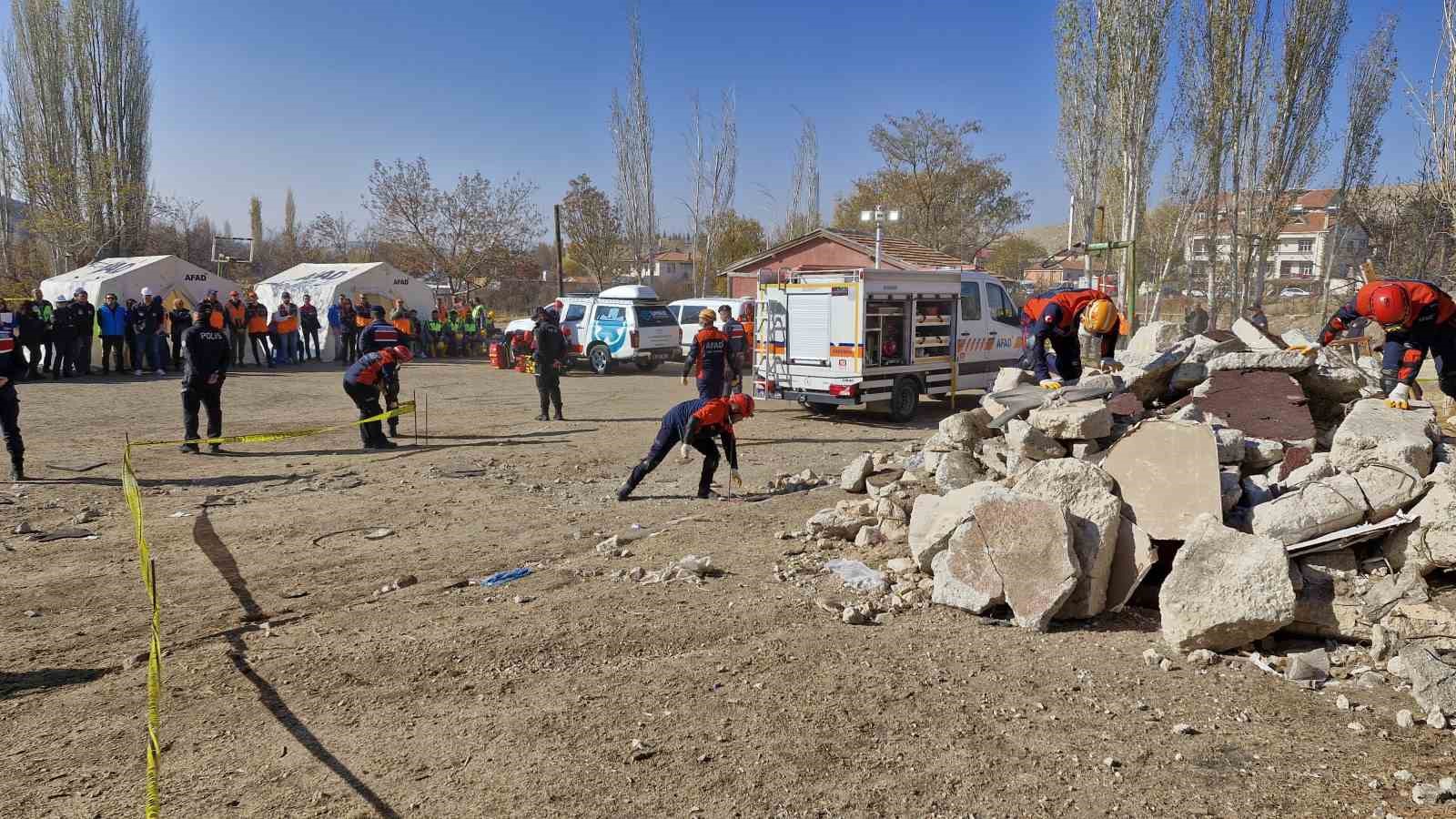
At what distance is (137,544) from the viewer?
292 inches

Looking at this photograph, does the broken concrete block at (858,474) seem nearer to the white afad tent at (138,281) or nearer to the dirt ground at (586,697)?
the dirt ground at (586,697)

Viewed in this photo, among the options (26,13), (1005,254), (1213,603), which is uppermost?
(26,13)

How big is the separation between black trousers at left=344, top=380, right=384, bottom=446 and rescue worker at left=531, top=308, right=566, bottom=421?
280 centimetres

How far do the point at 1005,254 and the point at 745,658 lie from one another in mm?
59728

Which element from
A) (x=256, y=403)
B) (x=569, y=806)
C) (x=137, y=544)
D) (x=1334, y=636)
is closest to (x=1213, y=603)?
(x=1334, y=636)

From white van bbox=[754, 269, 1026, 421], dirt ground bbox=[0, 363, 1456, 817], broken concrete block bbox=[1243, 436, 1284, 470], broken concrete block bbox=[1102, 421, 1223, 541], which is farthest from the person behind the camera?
white van bbox=[754, 269, 1026, 421]

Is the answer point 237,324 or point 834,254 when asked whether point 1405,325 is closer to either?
point 237,324

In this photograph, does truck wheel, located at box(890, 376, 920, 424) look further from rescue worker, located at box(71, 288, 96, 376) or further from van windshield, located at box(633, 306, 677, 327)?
rescue worker, located at box(71, 288, 96, 376)

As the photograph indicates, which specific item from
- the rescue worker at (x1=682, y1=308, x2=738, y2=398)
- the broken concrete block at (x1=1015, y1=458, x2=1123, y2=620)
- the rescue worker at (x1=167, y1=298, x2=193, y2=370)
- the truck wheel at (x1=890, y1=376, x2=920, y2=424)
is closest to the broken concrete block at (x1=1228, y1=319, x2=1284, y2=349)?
the broken concrete block at (x1=1015, y1=458, x2=1123, y2=620)

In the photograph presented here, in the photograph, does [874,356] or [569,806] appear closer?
[569,806]

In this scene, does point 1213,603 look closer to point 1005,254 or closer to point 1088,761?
point 1088,761

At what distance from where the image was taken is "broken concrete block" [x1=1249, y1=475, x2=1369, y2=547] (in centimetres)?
548

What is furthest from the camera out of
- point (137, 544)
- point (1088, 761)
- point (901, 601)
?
point (137, 544)

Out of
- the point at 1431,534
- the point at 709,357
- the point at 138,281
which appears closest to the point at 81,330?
the point at 138,281
